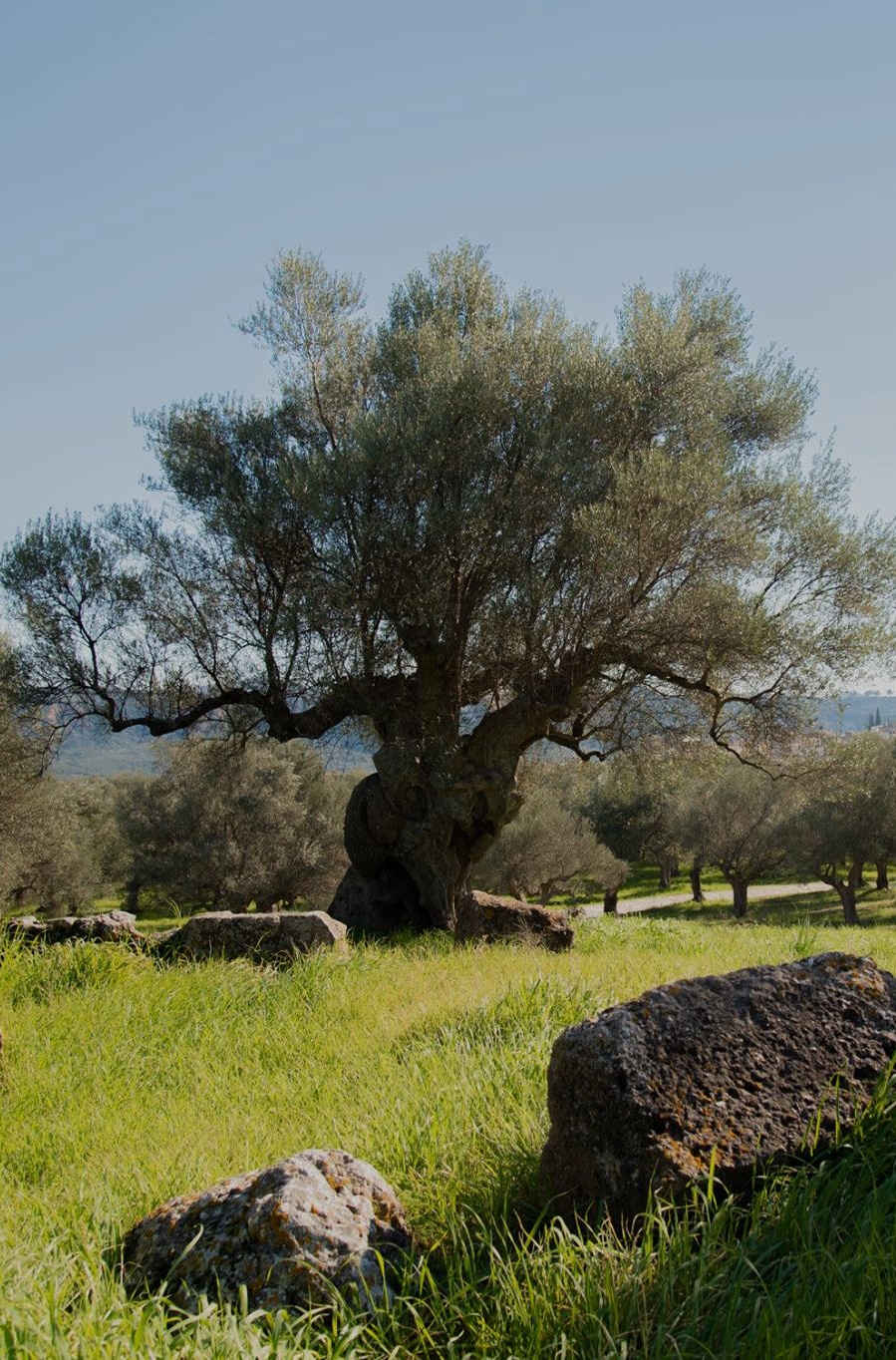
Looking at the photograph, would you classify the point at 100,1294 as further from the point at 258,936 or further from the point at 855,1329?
the point at 258,936

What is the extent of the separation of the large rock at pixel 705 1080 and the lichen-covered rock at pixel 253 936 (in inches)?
307

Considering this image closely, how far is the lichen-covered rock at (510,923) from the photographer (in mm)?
13602

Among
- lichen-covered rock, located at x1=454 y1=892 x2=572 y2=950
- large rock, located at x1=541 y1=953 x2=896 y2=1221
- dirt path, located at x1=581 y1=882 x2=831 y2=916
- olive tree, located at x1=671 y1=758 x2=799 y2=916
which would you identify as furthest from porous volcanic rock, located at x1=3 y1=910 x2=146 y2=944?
dirt path, located at x1=581 y1=882 x2=831 y2=916

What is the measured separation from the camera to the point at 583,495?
56.0 ft

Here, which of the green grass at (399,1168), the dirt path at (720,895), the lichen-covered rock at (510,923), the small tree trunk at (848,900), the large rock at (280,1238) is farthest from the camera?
the dirt path at (720,895)

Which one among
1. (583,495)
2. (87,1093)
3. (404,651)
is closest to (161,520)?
(404,651)

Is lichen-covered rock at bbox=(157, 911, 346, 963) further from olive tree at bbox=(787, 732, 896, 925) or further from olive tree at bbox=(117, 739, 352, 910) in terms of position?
olive tree at bbox=(787, 732, 896, 925)

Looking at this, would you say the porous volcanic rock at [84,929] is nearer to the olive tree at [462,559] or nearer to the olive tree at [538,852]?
the olive tree at [462,559]

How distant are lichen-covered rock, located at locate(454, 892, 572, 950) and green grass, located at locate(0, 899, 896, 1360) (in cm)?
338

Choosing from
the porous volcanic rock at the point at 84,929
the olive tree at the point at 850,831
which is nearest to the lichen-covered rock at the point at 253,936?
the porous volcanic rock at the point at 84,929

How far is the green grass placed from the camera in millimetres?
3270

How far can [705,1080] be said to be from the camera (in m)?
4.23

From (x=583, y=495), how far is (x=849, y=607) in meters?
5.53

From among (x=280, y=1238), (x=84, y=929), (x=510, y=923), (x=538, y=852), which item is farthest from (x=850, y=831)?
(x=280, y=1238)
